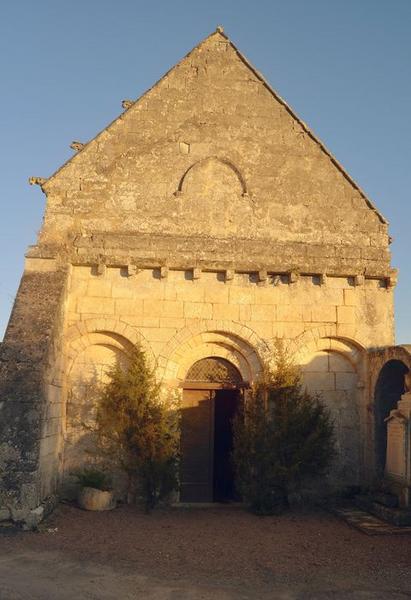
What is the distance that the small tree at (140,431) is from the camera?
980cm

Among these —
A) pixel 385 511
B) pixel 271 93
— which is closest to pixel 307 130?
pixel 271 93

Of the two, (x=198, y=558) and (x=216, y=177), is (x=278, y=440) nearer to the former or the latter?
(x=198, y=558)

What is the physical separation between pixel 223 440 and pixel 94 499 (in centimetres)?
416

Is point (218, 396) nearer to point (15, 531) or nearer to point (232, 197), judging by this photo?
point (232, 197)

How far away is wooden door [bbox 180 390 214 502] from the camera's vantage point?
10.6m

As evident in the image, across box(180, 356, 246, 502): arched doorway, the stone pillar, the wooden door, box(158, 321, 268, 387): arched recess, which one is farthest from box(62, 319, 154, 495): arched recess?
the stone pillar

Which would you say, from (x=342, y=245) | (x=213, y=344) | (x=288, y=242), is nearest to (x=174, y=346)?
(x=213, y=344)

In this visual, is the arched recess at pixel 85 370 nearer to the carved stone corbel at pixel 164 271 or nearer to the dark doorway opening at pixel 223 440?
the carved stone corbel at pixel 164 271

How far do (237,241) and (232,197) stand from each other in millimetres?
933

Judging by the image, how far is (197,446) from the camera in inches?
423

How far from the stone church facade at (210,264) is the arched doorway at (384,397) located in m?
0.06

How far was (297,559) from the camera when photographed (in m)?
7.05

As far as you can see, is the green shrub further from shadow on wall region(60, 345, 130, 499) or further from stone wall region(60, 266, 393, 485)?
stone wall region(60, 266, 393, 485)

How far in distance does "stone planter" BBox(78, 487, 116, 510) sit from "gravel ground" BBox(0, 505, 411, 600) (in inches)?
7.2
